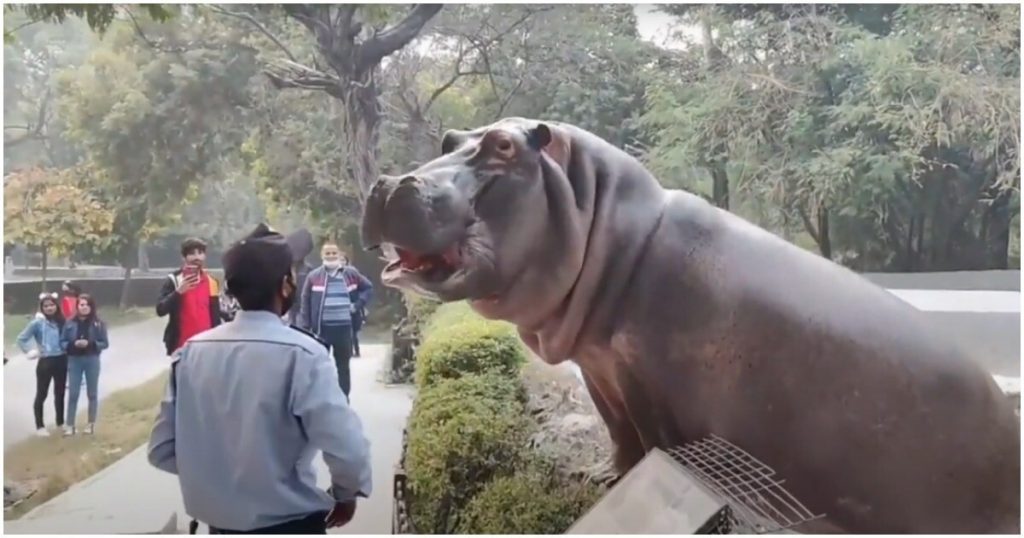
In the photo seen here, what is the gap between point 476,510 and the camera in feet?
7.11

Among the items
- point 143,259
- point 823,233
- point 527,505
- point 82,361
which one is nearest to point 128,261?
point 143,259

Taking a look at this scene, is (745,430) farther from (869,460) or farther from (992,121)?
(992,121)

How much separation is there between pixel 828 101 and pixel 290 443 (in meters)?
1.56

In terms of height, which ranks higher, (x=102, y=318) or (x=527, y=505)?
(x=102, y=318)

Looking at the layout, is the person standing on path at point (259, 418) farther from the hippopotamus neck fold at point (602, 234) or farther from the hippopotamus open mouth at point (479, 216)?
the hippopotamus neck fold at point (602, 234)

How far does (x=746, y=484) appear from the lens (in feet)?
5.98

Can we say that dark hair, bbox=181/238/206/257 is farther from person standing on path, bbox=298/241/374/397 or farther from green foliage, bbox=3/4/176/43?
green foliage, bbox=3/4/176/43

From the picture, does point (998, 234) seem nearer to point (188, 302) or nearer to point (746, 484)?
point (746, 484)

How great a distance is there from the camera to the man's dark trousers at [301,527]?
5.32 ft

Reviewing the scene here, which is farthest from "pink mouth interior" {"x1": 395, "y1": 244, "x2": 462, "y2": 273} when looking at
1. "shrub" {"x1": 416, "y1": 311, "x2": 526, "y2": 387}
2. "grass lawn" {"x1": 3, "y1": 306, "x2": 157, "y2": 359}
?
"grass lawn" {"x1": 3, "y1": 306, "x2": 157, "y2": 359}

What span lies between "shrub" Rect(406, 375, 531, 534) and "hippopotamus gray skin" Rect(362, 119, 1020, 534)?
0.39 m

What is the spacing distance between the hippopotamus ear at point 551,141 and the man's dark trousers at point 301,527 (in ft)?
2.56

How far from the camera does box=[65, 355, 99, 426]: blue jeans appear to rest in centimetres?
230

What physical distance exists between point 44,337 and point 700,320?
1.60 m
